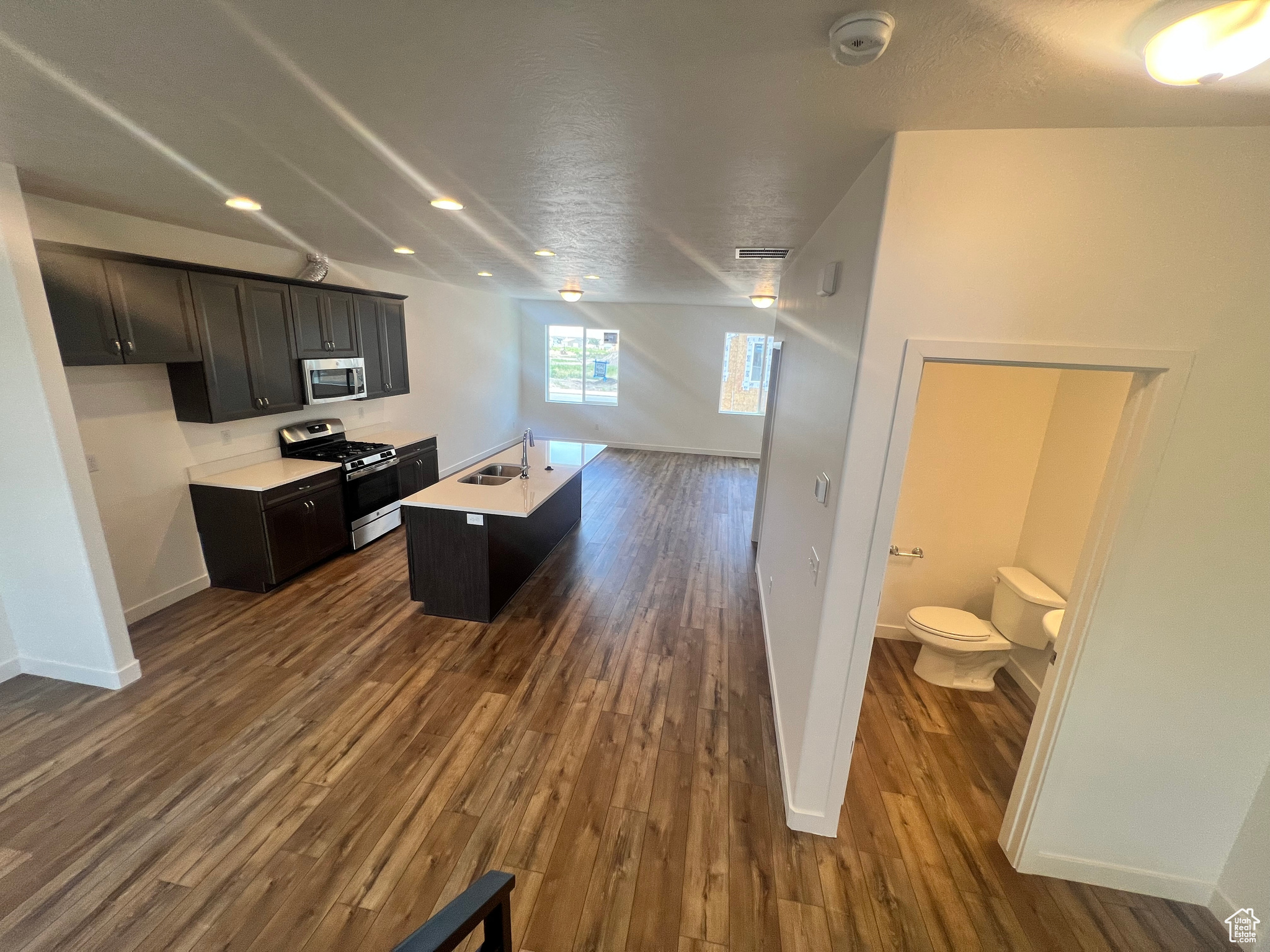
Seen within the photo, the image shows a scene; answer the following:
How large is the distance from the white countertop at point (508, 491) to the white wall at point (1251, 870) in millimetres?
3410

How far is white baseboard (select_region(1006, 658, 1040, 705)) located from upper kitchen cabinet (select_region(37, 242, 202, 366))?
5603 mm

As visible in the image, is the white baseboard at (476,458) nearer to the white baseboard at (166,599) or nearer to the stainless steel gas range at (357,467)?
the stainless steel gas range at (357,467)

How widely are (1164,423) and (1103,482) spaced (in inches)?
9.2

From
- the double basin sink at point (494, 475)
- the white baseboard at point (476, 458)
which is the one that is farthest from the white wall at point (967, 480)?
the white baseboard at point (476, 458)

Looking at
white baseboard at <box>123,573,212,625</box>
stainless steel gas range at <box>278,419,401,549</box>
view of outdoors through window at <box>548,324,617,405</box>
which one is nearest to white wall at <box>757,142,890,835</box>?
stainless steel gas range at <box>278,419,401,549</box>

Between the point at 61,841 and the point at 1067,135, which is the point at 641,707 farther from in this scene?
the point at 1067,135

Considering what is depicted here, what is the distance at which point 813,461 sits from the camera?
2.30m

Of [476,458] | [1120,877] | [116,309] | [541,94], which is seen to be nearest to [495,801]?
[1120,877]

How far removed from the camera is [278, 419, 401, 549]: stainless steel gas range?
14.0 ft

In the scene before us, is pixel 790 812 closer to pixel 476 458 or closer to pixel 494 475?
pixel 494 475

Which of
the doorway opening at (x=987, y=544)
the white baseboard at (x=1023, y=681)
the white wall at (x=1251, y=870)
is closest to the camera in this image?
the white wall at (x=1251, y=870)

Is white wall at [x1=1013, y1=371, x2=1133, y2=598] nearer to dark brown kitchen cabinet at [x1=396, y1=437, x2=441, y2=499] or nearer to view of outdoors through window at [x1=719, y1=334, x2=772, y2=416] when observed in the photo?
dark brown kitchen cabinet at [x1=396, y1=437, x2=441, y2=499]

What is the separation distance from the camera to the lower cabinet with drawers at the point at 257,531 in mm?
3562

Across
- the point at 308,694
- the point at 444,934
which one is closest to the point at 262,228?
the point at 308,694
